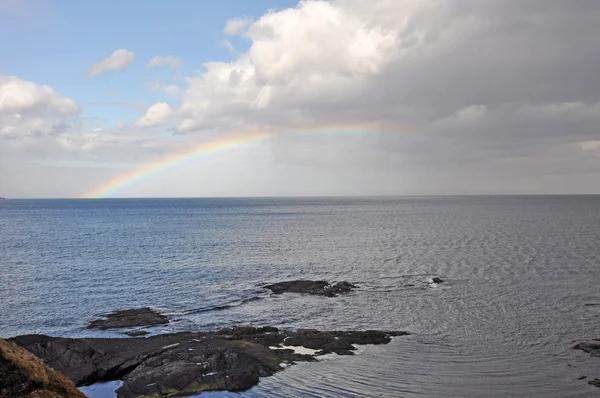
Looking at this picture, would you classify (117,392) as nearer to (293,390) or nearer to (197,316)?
(293,390)

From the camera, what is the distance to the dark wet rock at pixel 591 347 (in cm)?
3244

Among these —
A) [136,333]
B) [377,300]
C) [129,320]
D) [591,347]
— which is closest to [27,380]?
[136,333]

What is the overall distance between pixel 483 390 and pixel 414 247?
73006 millimetres

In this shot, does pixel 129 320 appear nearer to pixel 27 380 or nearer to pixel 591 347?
pixel 27 380

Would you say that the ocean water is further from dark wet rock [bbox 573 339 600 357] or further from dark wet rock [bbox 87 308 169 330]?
dark wet rock [bbox 87 308 169 330]

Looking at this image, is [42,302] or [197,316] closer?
[197,316]

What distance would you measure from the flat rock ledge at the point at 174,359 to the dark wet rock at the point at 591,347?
Result: 15.0 meters

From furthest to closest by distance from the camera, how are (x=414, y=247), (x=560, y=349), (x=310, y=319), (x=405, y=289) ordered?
1. (x=414, y=247)
2. (x=405, y=289)
3. (x=310, y=319)
4. (x=560, y=349)

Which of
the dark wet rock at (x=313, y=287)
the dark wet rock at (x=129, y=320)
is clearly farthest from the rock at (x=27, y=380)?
the dark wet rock at (x=313, y=287)

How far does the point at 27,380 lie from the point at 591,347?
110 feet

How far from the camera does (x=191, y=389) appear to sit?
26.5 m

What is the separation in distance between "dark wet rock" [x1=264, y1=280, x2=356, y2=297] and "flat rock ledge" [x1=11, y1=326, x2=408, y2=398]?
Result: 758 inches

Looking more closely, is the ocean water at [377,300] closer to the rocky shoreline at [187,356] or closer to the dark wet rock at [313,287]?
the rocky shoreline at [187,356]

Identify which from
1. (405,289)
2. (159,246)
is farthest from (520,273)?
(159,246)
